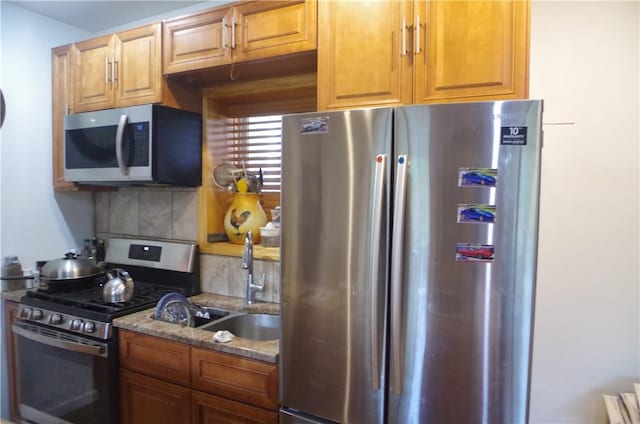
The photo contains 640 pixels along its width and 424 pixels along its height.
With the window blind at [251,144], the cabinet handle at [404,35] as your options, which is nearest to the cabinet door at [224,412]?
the window blind at [251,144]

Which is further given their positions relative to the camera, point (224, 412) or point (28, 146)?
point (28, 146)

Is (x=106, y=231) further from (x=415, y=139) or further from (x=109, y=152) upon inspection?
(x=415, y=139)

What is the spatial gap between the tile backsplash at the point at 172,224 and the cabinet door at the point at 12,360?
2.37ft

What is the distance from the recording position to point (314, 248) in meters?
1.42

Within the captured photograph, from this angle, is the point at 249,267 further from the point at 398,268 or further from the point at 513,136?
the point at 513,136

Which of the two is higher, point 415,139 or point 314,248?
point 415,139

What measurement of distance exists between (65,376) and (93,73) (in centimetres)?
177

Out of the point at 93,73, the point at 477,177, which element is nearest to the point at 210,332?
the point at 477,177

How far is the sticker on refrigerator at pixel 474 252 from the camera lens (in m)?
1.19

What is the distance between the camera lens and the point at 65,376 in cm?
201

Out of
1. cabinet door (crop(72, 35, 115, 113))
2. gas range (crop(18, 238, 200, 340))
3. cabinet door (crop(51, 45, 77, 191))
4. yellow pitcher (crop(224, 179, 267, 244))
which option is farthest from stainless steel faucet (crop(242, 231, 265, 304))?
cabinet door (crop(51, 45, 77, 191))

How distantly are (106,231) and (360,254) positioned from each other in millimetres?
2280

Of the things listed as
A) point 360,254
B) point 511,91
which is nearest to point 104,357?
point 360,254

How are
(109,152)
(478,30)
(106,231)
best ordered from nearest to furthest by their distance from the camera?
(478,30) < (109,152) < (106,231)
